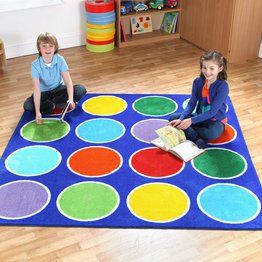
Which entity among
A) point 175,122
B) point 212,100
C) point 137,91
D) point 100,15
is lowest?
point 137,91

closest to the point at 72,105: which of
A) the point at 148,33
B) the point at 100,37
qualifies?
the point at 100,37

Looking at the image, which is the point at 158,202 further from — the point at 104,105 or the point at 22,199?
the point at 104,105

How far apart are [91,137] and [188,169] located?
649 mm

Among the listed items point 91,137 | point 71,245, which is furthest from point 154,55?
point 71,245

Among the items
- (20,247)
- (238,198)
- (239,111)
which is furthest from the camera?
(239,111)

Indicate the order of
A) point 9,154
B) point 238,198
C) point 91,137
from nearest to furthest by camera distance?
point 238,198 < point 9,154 < point 91,137

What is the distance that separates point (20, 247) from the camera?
1.90 meters

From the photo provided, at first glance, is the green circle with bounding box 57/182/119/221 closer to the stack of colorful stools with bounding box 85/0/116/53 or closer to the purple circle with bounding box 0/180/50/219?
the purple circle with bounding box 0/180/50/219

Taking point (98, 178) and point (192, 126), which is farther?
point (192, 126)

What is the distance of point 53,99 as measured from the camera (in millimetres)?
2936

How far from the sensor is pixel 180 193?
7.19 feet

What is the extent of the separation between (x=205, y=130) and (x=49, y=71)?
42.5 inches

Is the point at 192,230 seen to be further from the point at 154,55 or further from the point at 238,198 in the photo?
the point at 154,55

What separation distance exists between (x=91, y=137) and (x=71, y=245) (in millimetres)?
878
